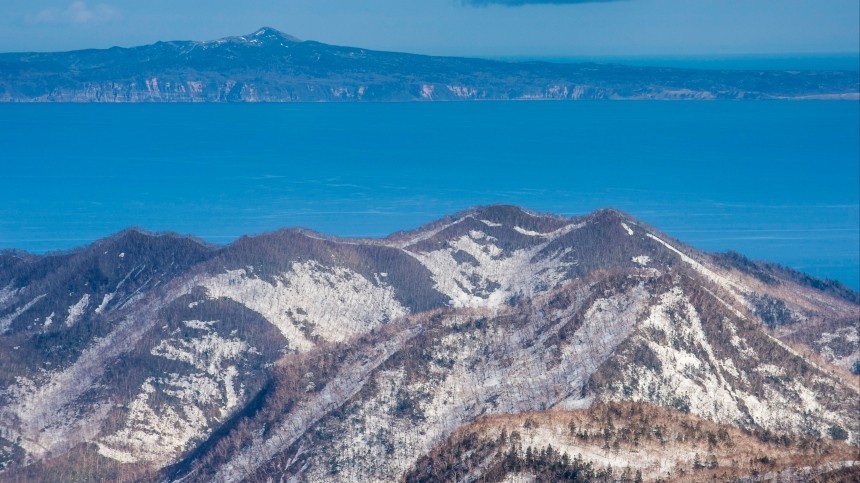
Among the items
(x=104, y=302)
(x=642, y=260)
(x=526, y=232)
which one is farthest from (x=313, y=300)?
(x=642, y=260)

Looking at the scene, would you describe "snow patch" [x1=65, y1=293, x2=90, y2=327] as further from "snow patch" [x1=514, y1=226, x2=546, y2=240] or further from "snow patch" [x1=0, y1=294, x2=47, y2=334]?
"snow patch" [x1=514, y1=226, x2=546, y2=240]

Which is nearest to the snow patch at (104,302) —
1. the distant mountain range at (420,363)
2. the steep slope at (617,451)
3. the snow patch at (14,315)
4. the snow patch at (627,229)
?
the distant mountain range at (420,363)

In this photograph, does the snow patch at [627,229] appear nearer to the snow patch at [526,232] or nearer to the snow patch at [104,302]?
the snow patch at [526,232]

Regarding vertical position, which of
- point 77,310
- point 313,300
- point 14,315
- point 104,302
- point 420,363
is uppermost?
point 420,363

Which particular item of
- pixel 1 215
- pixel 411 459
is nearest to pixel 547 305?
pixel 411 459

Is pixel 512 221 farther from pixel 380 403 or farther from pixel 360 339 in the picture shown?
pixel 380 403

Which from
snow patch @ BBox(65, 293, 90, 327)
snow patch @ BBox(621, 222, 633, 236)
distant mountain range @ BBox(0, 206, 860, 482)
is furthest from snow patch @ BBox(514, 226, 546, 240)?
snow patch @ BBox(65, 293, 90, 327)

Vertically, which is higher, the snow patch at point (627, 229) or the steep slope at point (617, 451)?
the steep slope at point (617, 451)

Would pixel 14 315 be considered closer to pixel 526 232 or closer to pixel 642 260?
pixel 526 232
